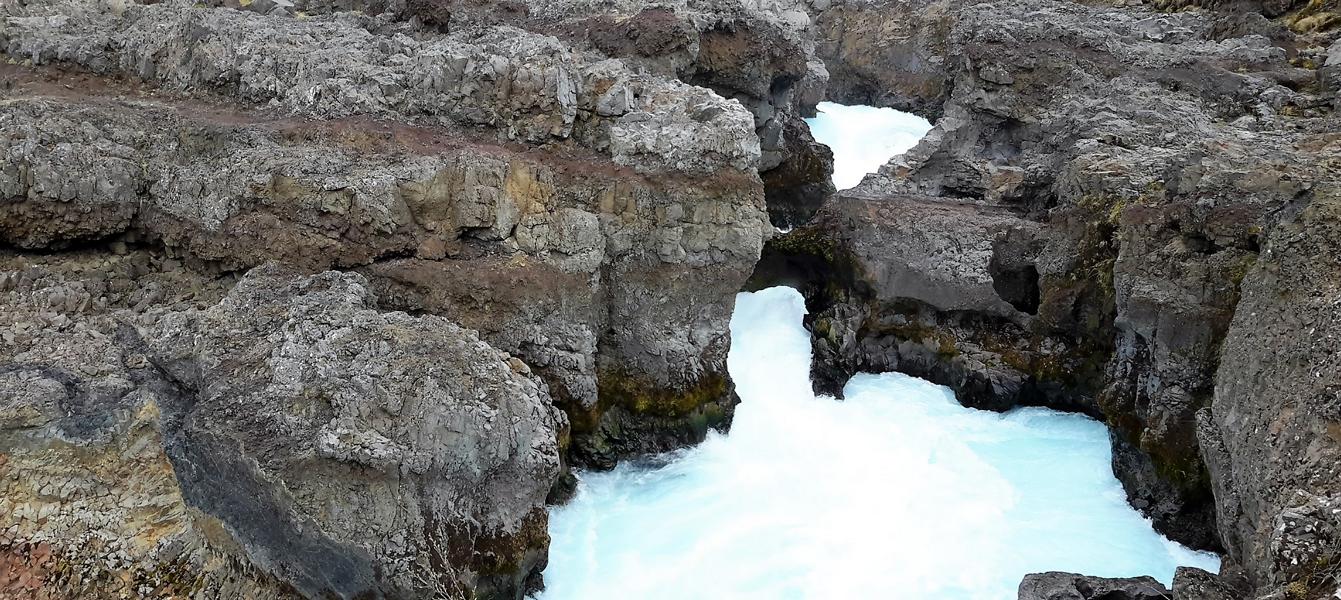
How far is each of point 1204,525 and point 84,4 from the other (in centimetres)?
2970

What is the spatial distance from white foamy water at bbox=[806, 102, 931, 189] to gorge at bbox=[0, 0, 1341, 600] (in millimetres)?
7928

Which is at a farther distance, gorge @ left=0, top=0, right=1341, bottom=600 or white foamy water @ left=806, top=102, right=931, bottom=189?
white foamy water @ left=806, top=102, right=931, bottom=189

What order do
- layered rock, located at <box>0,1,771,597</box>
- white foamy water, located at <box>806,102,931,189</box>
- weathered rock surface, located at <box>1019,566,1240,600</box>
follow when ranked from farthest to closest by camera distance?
white foamy water, located at <box>806,102,931,189</box>, weathered rock surface, located at <box>1019,566,1240,600</box>, layered rock, located at <box>0,1,771,597</box>

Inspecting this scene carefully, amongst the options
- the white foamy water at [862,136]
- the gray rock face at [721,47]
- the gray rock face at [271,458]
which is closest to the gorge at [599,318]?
the gray rock face at [271,458]

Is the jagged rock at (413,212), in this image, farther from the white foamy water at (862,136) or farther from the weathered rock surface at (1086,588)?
the white foamy water at (862,136)

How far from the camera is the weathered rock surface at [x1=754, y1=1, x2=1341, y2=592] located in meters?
14.3

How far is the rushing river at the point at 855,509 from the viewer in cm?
1619

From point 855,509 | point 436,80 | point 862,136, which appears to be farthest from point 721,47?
point 855,509

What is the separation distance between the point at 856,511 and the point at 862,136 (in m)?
24.5

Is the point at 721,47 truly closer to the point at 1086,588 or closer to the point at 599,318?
the point at 599,318

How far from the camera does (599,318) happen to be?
19.9m

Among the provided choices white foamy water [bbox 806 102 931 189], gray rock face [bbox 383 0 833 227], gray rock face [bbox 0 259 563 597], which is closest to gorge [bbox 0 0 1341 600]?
gray rock face [bbox 0 259 563 597]

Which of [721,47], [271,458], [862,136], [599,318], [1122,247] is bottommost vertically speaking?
[862,136]

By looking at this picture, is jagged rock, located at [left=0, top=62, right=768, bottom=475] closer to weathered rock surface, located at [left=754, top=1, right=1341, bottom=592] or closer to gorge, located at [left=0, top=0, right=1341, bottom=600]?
gorge, located at [left=0, top=0, right=1341, bottom=600]
